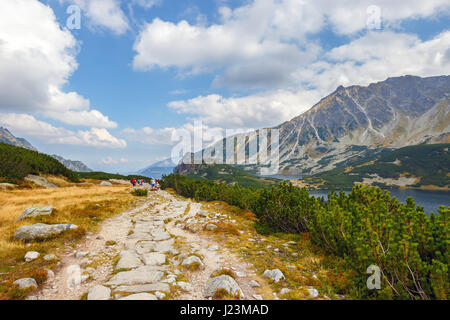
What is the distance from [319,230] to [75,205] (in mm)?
18522

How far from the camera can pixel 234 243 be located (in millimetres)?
11094

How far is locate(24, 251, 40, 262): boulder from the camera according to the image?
312 inches

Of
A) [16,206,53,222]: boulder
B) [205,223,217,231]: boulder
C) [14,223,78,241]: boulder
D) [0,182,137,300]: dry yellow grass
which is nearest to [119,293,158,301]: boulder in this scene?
[0,182,137,300]: dry yellow grass

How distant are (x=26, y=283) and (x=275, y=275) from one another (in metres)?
7.59

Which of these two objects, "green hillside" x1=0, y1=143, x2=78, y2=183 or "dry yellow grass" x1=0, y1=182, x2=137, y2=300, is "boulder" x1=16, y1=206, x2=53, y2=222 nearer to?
"dry yellow grass" x1=0, y1=182, x2=137, y2=300

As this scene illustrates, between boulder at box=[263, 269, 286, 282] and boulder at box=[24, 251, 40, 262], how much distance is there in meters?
8.95

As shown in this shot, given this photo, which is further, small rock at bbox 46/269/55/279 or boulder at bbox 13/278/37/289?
small rock at bbox 46/269/55/279

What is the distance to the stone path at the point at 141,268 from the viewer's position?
19.3 ft

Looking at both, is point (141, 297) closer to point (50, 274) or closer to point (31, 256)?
point (50, 274)

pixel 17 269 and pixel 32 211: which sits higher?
pixel 32 211

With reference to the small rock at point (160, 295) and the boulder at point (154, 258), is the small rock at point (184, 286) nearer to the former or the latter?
the small rock at point (160, 295)

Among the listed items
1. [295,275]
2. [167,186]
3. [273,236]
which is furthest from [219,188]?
[167,186]

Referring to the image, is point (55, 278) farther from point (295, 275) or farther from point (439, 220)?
point (439, 220)
